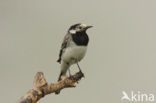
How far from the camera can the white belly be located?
7.04 ft

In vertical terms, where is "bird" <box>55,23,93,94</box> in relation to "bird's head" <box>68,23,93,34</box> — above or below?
below

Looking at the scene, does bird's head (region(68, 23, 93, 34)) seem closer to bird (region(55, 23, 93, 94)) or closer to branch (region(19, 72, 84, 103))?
bird (region(55, 23, 93, 94))

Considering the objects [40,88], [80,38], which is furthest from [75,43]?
[40,88]

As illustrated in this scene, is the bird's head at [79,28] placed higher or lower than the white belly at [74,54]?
higher

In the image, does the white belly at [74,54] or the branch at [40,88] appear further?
the white belly at [74,54]

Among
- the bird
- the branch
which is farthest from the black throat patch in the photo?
the branch

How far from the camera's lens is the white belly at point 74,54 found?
7.04ft

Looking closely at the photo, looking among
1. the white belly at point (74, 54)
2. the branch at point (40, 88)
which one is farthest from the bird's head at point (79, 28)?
the branch at point (40, 88)

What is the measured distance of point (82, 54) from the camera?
2168 mm

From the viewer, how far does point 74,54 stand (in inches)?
85.6

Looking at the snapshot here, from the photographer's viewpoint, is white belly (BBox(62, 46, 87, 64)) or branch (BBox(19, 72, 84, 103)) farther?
white belly (BBox(62, 46, 87, 64))

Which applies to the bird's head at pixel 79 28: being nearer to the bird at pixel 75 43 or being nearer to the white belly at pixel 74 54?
the bird at pixel 75 43

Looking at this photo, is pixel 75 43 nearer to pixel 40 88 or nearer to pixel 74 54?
pixel 74 54

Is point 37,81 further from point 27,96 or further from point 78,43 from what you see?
point 78,43
